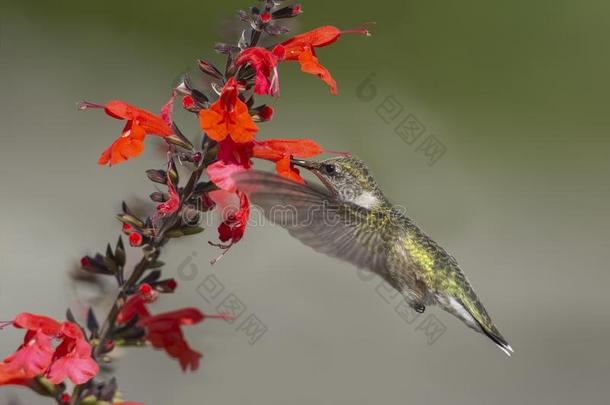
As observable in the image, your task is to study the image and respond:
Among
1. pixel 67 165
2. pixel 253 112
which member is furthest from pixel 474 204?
pixel 253 112

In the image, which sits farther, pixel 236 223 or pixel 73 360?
pixel 236 223

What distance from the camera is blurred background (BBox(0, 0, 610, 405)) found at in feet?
11.2

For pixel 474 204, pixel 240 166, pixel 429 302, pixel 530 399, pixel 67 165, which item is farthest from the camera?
pixel 474 204

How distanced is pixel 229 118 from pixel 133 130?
0.20 m

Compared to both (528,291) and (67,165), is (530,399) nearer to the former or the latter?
(528,291)

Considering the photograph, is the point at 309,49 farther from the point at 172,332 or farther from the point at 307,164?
the point at 172,332

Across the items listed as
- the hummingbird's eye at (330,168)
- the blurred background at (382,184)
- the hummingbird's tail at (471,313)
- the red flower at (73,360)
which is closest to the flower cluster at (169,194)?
the red flower at (73,360)

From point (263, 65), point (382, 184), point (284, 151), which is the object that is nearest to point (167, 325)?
point (284, 151)

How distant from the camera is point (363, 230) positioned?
59.1 inches

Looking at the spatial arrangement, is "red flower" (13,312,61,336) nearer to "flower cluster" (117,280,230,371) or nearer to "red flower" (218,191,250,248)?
"flower cluster" (117,280,230,371)

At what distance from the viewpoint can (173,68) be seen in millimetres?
4406

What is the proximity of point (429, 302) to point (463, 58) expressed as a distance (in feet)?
11.8

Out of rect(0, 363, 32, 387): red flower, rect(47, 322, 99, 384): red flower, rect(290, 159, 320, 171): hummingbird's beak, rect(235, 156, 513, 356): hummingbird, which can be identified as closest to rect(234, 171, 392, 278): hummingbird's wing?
rect(235, 156, 513, 356): hummingbird

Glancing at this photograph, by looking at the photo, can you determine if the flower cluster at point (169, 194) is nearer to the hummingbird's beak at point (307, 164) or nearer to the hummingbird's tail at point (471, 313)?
the hummingbird's beak at point (307, 164)
